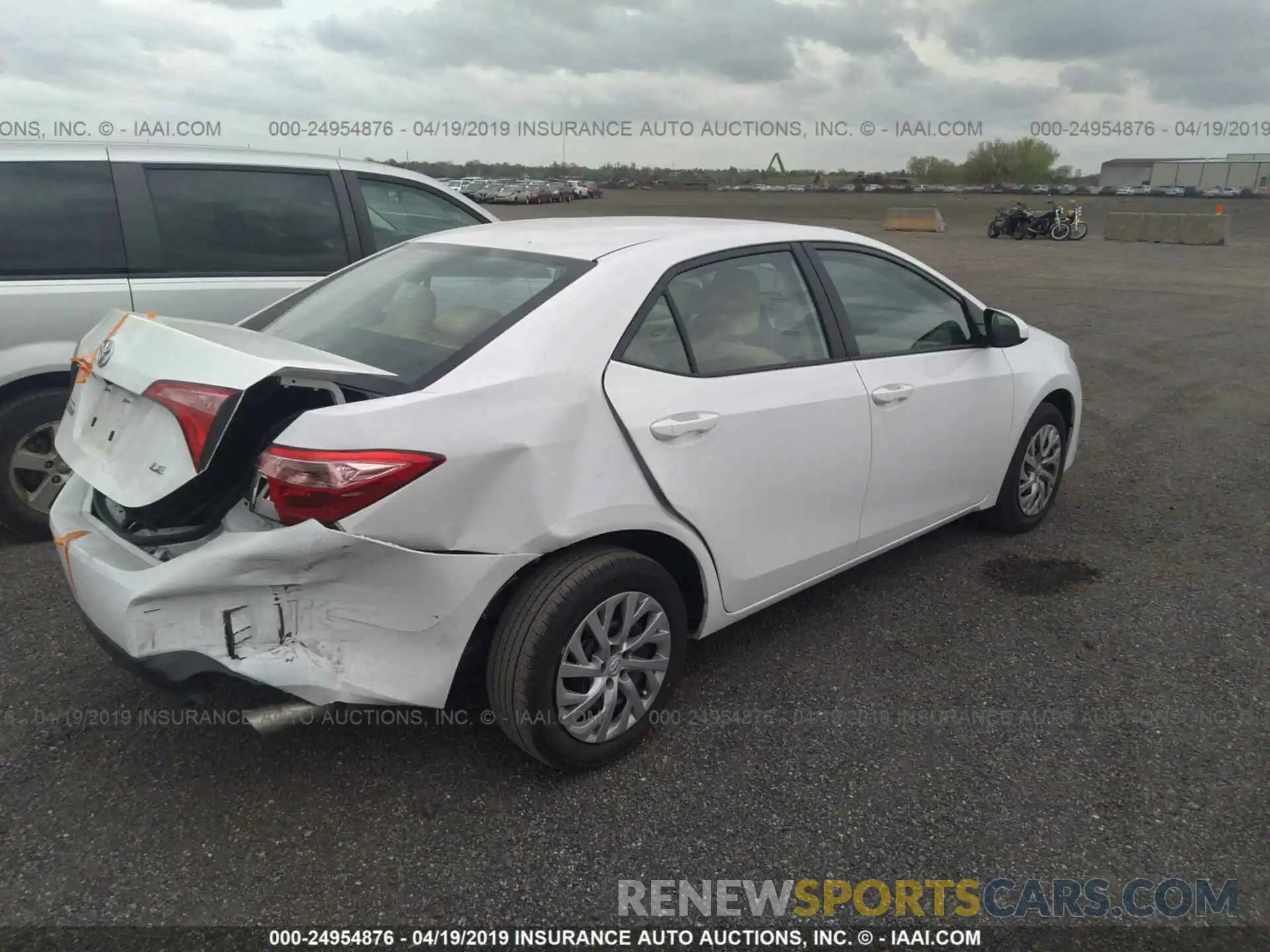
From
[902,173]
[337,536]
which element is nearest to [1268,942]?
[337,536]

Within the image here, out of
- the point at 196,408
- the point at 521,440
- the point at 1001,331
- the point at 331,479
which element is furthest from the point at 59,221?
the point at 1001,331

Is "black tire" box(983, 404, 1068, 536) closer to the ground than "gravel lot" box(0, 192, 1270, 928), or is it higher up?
higher up

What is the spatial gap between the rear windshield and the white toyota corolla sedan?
0.01m

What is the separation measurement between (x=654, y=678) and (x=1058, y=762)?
129 centimetres

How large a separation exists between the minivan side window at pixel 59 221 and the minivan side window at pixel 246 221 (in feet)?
0.71

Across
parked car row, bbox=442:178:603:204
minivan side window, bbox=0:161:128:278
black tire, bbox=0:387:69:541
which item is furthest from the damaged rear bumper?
parked car row, bbox=442:178:603:204

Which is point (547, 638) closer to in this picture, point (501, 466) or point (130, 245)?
point (501, 466)

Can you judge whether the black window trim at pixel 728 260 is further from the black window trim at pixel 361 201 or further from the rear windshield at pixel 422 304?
the black window trim at pixel 361 201

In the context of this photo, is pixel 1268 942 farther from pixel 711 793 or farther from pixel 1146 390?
pixel 1146 390

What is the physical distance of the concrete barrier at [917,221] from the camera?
28953 mm

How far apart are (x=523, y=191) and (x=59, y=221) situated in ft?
165

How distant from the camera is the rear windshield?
265 centimetres

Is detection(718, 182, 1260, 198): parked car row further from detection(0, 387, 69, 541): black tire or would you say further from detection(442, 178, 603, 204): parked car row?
detection(0, 387, 69, 541): black tire

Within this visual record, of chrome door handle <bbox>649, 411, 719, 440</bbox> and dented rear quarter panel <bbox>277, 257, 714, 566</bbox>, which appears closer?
dented rear quarter panel <bbox>277, 257, 714, 566</bbox>
